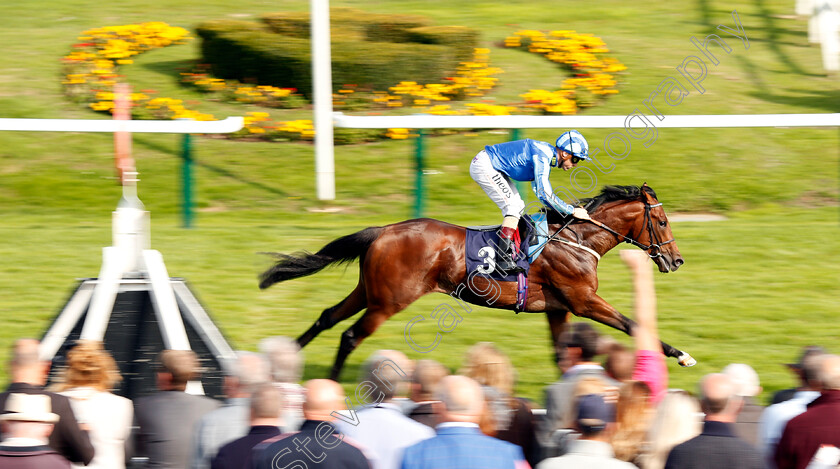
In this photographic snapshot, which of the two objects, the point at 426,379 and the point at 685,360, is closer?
the point at 426,379

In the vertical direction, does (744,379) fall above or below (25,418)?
below

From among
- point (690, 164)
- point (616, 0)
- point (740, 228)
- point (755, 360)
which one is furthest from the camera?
point (616, 0)

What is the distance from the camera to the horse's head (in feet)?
20.1

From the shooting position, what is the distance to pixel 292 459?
2.87 m

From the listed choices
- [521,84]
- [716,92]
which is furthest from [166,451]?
[716,92]

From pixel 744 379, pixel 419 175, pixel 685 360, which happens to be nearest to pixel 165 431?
pixel 744 379

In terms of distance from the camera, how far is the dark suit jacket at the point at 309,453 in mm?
2873

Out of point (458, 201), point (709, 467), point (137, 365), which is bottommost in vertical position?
point (458, 201)

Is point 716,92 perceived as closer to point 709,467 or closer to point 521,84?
point 521,84

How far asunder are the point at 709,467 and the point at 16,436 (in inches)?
80.8

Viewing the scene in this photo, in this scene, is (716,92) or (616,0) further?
(616,0)

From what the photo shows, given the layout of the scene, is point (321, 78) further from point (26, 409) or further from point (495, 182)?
point (26, 409)

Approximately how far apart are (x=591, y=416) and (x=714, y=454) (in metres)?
0.41

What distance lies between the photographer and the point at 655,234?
6145 mm
